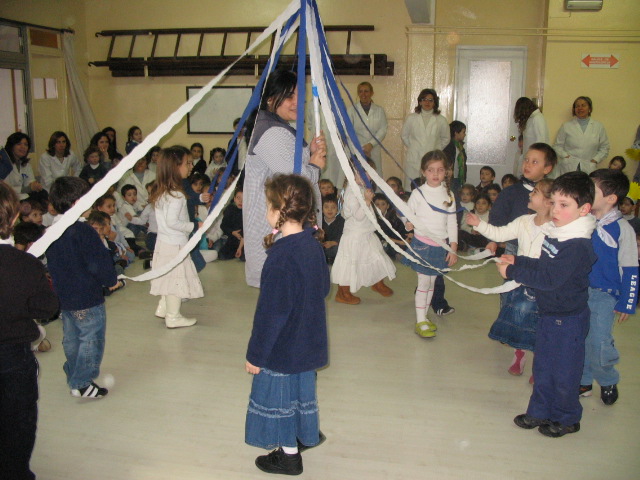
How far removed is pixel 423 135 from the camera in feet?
22.7

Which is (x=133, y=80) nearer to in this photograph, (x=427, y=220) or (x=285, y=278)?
(x=427, y=220)

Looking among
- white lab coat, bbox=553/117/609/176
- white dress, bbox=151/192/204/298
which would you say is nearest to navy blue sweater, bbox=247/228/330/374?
white dress, bbox=151/192/204/298

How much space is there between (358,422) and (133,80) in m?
7.21

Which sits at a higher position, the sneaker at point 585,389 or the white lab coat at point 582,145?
the white lab coat at point 582,145

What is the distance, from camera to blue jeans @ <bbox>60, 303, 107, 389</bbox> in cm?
288

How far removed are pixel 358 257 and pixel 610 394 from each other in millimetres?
1989

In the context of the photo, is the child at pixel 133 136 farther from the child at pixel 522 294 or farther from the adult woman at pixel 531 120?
the child at pixel 522 294

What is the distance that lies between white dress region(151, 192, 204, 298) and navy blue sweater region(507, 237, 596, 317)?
2.16m

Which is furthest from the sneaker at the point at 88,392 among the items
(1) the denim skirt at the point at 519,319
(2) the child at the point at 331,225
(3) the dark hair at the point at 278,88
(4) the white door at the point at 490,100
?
(4) the white door at the point at 490,100

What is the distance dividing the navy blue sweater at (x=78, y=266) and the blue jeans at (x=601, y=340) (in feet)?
7.39

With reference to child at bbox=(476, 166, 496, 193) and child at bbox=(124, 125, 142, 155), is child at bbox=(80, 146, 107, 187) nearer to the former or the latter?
child at bbox=(124, 125, 142, 155)

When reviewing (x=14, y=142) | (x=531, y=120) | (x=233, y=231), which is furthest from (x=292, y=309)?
(x=14, y=142)

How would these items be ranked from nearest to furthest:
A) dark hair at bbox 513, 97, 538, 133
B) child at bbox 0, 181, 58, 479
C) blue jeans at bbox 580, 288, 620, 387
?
child at bbox 0, 181, 58, 479
blue jeans at bbox 580, 288, 620, 387
dark hair at bbox 513, 97, 538, 133

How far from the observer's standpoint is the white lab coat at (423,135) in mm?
6852
